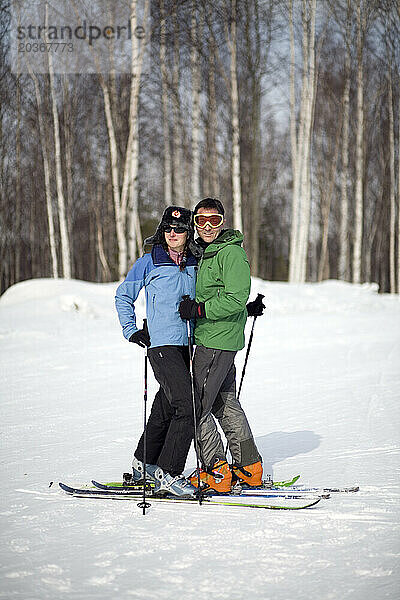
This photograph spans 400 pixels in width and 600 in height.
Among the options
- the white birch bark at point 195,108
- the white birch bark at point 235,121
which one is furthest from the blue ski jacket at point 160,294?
the white birch bark at point 195,108

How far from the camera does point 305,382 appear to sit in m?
8.30

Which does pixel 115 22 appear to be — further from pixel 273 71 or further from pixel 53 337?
pixel 53 337

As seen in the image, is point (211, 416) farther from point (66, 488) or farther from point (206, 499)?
point (66, 488)

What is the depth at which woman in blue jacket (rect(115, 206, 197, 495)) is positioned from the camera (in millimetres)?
4051

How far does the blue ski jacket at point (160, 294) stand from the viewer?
4.11 meters

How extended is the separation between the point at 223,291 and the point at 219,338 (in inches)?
12.5

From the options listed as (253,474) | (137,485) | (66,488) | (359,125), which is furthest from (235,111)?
(66,488)

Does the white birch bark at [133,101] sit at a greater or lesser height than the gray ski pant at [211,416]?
greater

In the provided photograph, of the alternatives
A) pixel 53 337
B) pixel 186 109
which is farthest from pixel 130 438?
pixel 186 109

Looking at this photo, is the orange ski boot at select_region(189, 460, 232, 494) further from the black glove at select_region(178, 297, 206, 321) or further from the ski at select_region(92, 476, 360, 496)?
the black glove at select_region(178, 297, 206, 321)

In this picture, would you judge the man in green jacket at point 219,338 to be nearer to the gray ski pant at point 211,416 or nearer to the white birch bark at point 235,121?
the gray ski pant at point 211,416

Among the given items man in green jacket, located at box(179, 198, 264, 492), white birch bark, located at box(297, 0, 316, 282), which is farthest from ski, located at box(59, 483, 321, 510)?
white birch bark, located at box(297, 0, 316, 282)

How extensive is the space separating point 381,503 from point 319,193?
30614 millimetres

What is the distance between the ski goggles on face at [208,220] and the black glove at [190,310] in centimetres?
55
